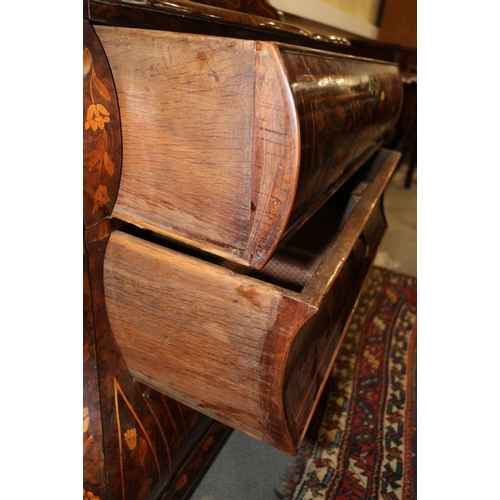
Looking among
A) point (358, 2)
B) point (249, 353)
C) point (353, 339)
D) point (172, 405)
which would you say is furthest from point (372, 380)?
point (358, 2)

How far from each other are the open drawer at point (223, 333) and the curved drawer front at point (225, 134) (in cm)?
4

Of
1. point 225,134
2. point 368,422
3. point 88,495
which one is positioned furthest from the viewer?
point 368,422

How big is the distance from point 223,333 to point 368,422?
79 cm

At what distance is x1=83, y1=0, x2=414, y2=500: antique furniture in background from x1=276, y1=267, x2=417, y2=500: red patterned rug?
41 centimetres

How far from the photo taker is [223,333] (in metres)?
0.50

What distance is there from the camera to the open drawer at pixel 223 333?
470mm

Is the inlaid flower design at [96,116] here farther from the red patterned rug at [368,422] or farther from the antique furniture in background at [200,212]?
the red patterned rug at [368,422]

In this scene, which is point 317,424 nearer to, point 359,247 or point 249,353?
point 359,247

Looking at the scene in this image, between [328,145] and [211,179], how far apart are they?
14 centimetres

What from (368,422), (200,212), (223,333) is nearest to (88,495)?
(223,333)

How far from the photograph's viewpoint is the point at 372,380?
1253 millimetres

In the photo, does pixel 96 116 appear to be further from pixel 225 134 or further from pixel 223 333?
pixel 223 333

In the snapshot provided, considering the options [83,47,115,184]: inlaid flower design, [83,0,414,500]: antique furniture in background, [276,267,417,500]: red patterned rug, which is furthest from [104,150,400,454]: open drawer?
[276,267,417,500]: red patterned rug

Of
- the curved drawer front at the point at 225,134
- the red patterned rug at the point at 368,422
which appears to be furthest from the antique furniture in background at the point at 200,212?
the red patterned rug at the point at 368,422
